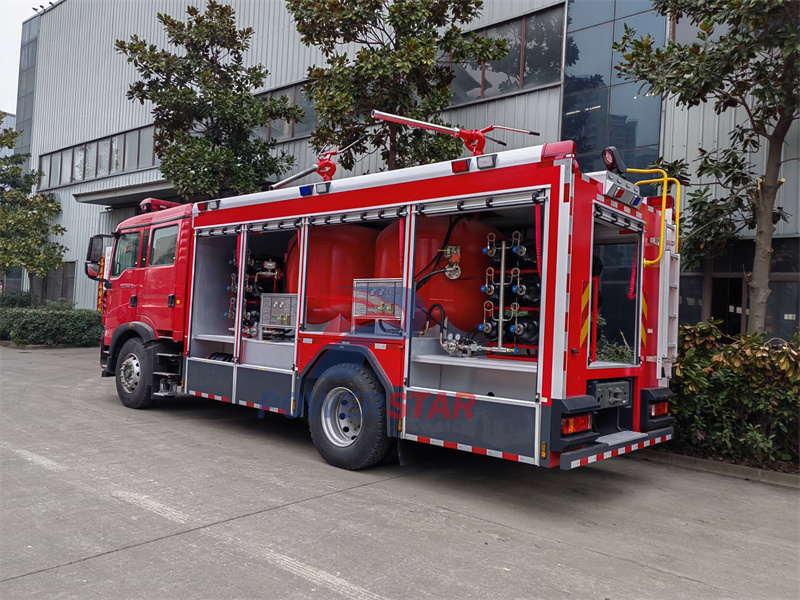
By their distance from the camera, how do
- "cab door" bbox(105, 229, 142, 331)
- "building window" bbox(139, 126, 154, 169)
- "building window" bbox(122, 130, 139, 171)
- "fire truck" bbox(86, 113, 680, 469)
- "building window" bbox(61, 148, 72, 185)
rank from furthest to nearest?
"building window" bbox(61, 148, 72, 185) < "building window" bbox(122, 130, 139, 171) < "building window" bbox(139, 126, 154, 169) < "cab door" bbox(105, 229, 142, 331) < "fire truck" bbox(86, 113, 680, 469)

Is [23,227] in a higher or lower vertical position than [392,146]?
lower

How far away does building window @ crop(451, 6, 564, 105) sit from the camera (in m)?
12.0

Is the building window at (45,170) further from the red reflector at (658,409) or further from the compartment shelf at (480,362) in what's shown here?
the red reflector at (658,409)

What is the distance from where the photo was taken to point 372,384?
614cm

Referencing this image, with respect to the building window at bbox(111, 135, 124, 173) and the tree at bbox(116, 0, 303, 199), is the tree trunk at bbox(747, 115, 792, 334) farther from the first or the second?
the building window at bbox(111, 135, 124, 173)

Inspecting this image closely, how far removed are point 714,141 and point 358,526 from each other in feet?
27.9

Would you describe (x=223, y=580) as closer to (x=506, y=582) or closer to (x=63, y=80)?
(x=506, y=582)

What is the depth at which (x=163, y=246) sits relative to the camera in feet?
30.1

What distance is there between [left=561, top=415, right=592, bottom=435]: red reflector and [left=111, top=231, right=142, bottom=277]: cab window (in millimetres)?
7326

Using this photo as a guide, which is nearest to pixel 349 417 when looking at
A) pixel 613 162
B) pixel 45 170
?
pixel 613 162

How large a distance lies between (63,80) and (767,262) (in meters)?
26.8

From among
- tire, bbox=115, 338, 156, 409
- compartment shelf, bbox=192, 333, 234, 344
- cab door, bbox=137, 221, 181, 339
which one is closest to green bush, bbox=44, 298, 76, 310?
tire, bbox=115, 338, 156, 409

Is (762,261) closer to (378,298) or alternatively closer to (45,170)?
(378,298)

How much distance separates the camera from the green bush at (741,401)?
261 inches
